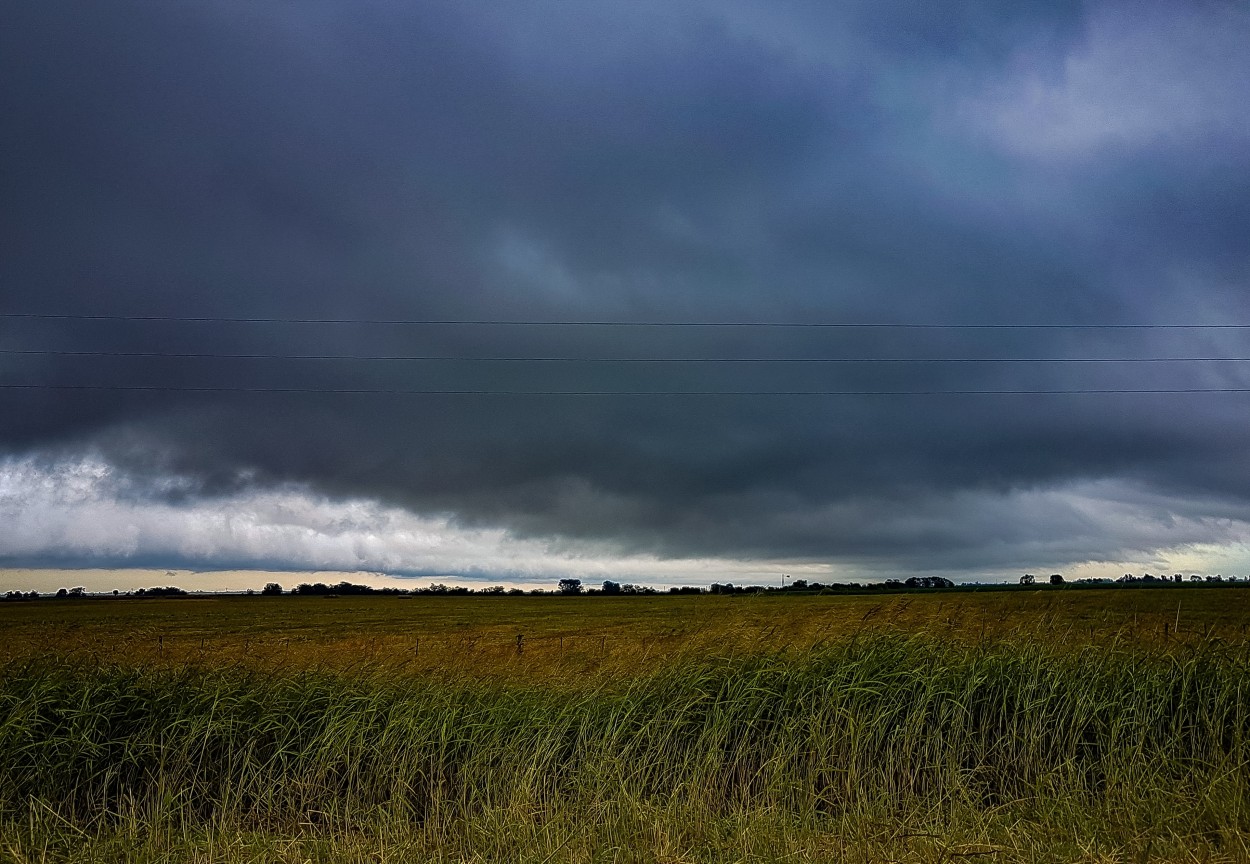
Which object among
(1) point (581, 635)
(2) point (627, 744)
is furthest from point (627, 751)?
(1) point (581, 635)

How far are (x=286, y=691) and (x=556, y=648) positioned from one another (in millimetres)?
24539

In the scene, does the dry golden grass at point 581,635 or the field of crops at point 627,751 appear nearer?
the field of crops at point 627,751

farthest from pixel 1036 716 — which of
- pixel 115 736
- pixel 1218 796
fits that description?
pixel 115 736

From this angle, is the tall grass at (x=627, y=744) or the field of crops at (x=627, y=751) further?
the tall grass at (x=627, y=744)

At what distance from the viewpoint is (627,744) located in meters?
10.4

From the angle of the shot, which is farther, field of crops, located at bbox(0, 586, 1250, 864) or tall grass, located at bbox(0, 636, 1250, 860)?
tall grass, located at bbox(0, 636, 1250, 860)

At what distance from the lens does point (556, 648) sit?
35.7 m

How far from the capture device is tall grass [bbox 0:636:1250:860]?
29.6ft

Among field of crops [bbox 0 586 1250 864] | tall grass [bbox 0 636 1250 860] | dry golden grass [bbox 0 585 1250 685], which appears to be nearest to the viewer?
field of crops [bbox 0 586 1250 864]

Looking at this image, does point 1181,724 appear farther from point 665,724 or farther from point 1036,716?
point 665,724

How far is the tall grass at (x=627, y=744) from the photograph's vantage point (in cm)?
903

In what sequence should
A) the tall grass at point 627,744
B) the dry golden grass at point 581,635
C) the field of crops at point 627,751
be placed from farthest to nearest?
1. the dry golden grass at point 581,635
2. the tall grass at point 627,744
3. the field of crops at point 627,751

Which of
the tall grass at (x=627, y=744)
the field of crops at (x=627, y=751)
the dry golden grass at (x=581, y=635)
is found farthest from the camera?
the dry golden grass at (x=581, y=635)

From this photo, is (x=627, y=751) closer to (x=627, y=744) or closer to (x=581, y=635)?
(x=627, y=744)
